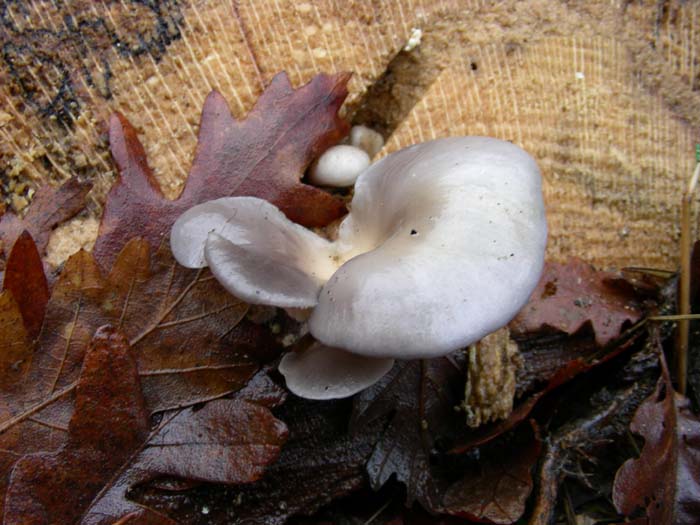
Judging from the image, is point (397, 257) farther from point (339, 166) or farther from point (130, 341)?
point (130, 341)

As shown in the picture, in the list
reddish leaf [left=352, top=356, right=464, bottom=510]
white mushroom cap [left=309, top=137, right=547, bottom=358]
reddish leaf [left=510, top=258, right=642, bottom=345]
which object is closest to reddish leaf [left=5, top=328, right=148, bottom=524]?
white mushroom cap [left=309, top=137, right=547, bottom=358]

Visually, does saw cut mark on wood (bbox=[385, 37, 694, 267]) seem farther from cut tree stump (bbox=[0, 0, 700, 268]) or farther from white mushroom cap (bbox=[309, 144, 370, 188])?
white mushroom cap (bbox=[309, 144, 370, 188])

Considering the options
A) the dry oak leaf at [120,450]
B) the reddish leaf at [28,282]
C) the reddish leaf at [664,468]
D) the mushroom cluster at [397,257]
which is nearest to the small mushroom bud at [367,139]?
the mushroom cluster at [397,257]

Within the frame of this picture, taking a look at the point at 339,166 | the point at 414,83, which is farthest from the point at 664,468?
the point at 414,83

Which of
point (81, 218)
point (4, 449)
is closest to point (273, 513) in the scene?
point (4, 449)

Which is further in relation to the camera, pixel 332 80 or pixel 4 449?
pixel 332 80

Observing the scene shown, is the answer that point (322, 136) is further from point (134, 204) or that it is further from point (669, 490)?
point (669, 490)

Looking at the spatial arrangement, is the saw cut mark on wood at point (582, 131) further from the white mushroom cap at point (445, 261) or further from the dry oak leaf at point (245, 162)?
the white mushroom cap at point (445, 261)
